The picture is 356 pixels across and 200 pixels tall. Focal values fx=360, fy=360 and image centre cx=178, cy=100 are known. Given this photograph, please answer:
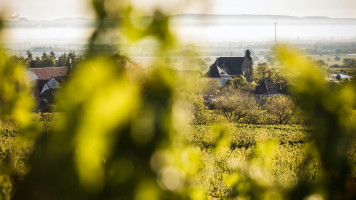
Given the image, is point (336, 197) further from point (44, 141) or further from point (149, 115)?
point (44, 141)

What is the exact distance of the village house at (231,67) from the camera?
163 feet

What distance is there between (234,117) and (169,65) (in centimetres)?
3018

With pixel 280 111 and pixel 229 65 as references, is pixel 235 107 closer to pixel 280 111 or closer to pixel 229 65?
pixel 280 111

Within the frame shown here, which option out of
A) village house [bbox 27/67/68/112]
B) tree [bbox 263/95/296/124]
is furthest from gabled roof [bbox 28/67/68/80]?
tree [bbox 263/95/296/124]

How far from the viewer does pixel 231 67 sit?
52.0 metres

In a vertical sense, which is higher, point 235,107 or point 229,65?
point 229,65

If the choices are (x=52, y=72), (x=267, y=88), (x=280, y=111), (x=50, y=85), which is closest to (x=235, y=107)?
(x=280, y=111)

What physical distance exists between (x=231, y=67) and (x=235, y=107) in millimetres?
22535

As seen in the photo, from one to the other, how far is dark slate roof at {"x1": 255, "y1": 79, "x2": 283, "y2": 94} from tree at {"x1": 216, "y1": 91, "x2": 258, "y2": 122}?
14.4 feet


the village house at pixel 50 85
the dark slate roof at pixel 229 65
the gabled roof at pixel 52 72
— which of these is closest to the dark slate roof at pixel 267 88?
the dark slate roof at pixel 229 65

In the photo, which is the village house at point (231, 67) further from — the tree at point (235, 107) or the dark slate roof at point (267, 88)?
the tree at point (235, 107)

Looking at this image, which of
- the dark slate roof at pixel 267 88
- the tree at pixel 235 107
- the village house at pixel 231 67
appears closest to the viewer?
the tree at pixel 235 107

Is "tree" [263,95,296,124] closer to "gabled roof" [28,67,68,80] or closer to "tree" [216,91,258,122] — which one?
"tree" [216,91,258,122]

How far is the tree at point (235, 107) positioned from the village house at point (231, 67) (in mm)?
17784
